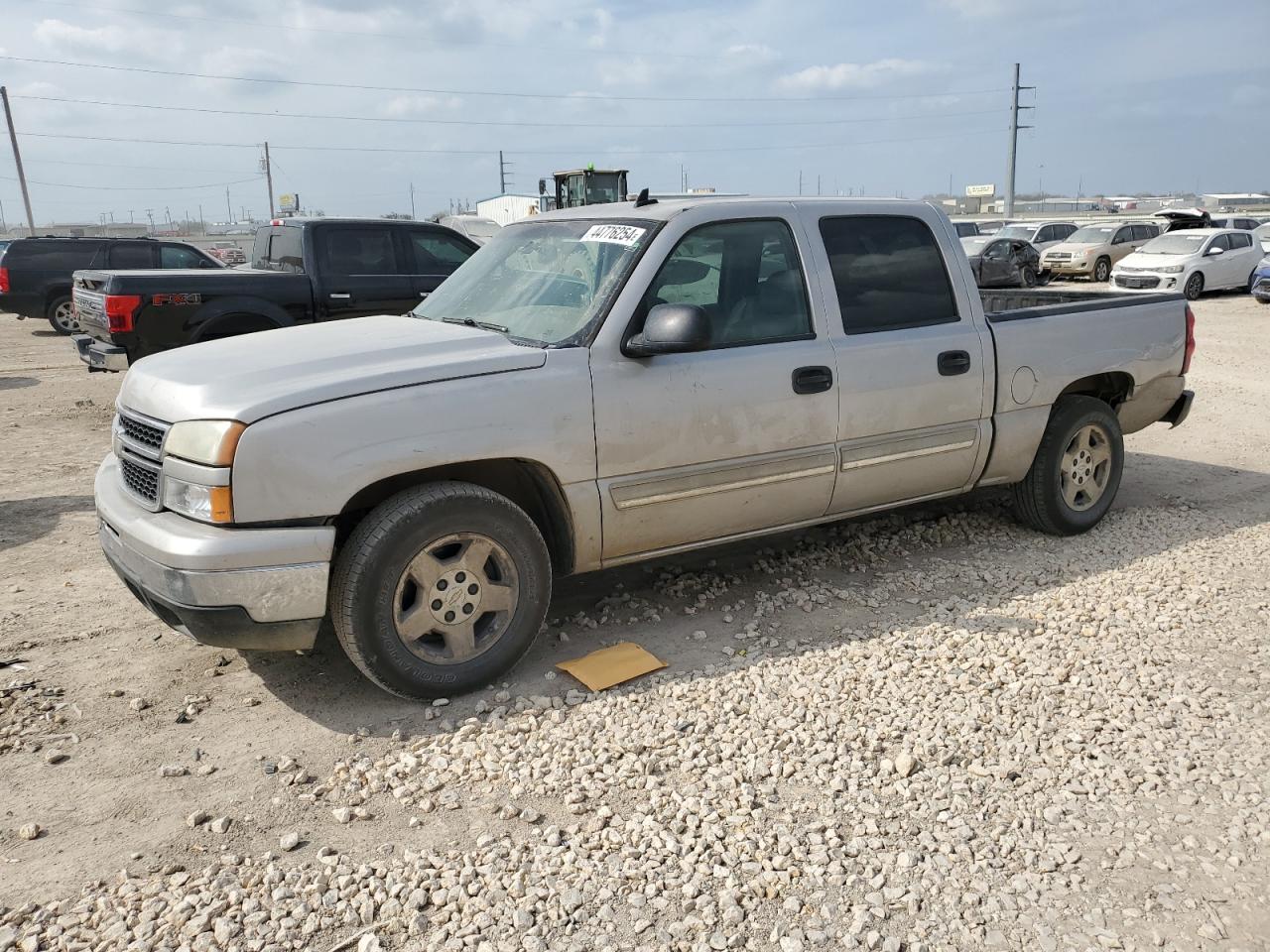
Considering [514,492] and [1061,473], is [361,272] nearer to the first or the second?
[514,492]

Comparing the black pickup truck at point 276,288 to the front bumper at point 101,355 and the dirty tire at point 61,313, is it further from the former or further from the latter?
the dirty tire at point 61,313

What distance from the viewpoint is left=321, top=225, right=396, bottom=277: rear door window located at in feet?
31.9

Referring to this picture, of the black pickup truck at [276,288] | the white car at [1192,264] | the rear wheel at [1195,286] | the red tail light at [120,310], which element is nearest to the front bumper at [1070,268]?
the white car at [1192,264]

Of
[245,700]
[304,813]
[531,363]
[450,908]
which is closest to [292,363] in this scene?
[531,363]

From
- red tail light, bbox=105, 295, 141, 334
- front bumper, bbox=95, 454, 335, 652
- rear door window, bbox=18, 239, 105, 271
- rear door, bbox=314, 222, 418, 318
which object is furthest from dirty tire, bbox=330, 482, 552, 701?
rear door window, bbox=18, 239, 105, 271

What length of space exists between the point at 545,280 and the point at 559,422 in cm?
89

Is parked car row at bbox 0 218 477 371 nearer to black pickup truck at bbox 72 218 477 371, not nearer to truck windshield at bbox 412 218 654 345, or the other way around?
black pickup truck at bbox 72 218 477 371

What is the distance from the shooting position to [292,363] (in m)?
3.77

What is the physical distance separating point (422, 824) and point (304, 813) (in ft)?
1.30

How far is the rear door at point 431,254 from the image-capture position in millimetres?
10188

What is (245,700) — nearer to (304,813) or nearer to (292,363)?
(304,813)

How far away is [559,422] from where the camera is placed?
3924 mm

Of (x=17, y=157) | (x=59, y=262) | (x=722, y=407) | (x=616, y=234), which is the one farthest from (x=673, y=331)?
(x=17, y=157)

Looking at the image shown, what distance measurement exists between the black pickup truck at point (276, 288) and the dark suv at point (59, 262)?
7326 mm
